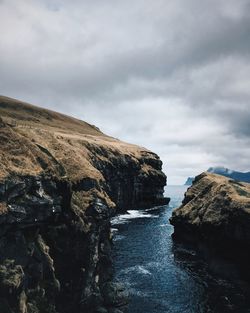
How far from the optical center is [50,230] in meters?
53.4

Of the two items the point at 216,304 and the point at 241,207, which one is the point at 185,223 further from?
the point at 216,304

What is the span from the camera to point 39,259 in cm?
4831

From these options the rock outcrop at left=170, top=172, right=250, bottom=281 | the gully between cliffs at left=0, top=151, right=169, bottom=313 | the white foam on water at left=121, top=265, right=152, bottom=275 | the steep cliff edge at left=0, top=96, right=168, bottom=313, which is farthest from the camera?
the rock outcrop at left=170, top=172, right=250, bottom=281

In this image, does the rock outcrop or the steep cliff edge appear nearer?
the steep cliff edge

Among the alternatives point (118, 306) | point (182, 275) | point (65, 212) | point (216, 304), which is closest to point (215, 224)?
point (182, 275)

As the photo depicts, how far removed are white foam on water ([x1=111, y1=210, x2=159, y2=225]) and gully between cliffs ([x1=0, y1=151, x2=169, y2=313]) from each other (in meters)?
63.8

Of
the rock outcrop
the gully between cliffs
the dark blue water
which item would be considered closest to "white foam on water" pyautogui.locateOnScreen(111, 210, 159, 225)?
the dark blue water

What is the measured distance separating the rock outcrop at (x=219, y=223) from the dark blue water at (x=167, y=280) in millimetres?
4321

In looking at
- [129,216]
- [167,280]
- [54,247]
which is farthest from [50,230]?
[129,216]

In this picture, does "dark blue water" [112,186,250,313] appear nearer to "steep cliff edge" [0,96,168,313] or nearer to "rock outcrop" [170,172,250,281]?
"rock outcrop" [170,172,250,281]

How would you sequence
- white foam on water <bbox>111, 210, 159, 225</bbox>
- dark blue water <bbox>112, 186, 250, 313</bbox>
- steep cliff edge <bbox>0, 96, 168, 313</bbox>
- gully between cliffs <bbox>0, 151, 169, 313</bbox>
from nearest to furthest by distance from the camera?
gully between cliffs <bbox>0, 151, 169, 313</bbox>
steep cliff edge <bbox>0, 96, 168, 313</bbox>
dark blue water <bbox>112, 186, 250, 313</bbox>
white foam on water <bbox>111, 210, 159, 225</bbox>

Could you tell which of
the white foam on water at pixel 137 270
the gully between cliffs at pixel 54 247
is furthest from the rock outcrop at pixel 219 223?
the gully between cliffs at pixel 54 247

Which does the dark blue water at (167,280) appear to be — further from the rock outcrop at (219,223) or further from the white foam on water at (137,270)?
the rock outcrop at (219,223)

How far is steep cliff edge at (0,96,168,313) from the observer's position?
45.0 metres
